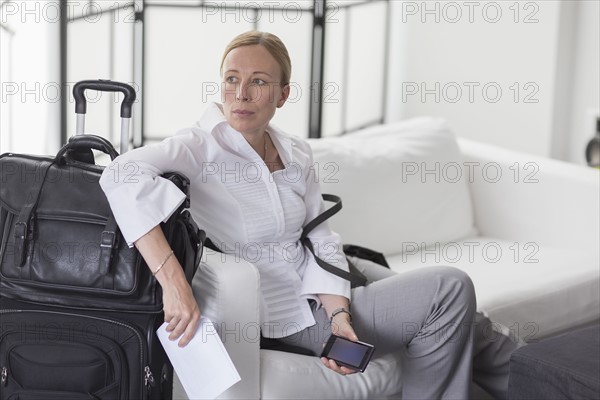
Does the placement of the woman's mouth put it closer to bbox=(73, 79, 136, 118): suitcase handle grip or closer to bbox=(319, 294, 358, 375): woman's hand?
bbox=(73, 79, 136, 118): suitcase handle grip

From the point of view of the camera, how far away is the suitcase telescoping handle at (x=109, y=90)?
2.23m

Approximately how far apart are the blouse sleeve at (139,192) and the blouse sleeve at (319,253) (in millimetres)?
455

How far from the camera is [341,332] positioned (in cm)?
235

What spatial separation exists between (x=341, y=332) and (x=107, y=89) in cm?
75

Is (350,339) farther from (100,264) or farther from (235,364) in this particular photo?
(100,264)

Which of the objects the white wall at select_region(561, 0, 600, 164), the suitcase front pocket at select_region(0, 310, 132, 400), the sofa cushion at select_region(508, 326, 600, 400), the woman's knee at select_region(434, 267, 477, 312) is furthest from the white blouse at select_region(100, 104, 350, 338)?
the white wall at select_region(561, 0, 600, 164)

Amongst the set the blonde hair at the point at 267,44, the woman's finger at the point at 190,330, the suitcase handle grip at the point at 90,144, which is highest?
the blonde hair at the point at 267,44

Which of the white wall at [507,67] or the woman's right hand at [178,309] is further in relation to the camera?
the white wall at [507,67]

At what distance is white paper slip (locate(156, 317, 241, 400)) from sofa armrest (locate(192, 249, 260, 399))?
0.24 ft

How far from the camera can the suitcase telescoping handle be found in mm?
2229

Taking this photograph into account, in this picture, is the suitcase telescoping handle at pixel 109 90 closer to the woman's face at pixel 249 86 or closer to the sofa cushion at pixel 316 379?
the woman's face at pixel 249 86

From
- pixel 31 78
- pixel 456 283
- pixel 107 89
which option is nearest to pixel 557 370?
pixel 456 283

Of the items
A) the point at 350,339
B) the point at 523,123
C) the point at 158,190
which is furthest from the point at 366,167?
the point at 523,123

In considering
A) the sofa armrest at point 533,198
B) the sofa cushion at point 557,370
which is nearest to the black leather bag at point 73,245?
the sofa cushion at point 557,370
